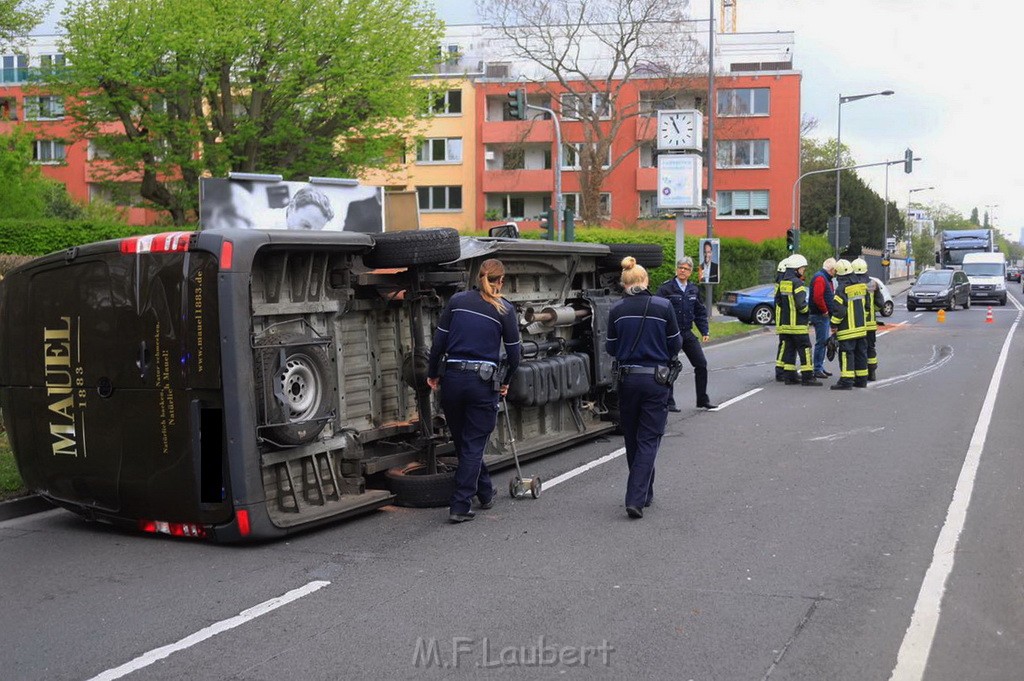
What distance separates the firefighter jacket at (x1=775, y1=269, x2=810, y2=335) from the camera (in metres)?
16.4

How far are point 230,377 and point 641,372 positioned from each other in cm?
293

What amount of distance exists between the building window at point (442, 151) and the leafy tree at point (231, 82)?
25.6 meters

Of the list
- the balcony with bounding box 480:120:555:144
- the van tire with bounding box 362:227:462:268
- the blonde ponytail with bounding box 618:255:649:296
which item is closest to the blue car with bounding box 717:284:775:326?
the blonde ponytail with bounding box 618:255:649:296

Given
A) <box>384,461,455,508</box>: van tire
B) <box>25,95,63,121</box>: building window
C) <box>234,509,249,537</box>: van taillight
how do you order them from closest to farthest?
<box>234,509,249,537</box>: van taillight → <box>384,461,455,508</box>: van tire → <box>25,95,63,121</box>: building window

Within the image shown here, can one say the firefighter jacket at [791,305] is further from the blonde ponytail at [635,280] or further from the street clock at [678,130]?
the street clock at [678,130]

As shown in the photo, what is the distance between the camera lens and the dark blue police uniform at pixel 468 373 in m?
7.95

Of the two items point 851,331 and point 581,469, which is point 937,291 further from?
point 581,469

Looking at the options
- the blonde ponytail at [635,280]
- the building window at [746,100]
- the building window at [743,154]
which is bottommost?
the blonde ponytail at [635,280]

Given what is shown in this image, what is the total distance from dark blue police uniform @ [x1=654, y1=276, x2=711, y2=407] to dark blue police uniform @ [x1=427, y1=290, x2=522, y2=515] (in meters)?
5.76

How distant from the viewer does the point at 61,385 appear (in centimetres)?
797

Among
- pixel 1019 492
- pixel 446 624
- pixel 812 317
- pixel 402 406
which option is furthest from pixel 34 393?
pixel 812 317

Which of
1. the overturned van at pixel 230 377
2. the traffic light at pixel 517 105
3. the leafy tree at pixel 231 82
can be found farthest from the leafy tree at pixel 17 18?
the overturned van at pixel 230 377

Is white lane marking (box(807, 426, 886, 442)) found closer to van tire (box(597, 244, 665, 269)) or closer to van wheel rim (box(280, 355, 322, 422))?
van tire (box(597, 244, 665, 269))

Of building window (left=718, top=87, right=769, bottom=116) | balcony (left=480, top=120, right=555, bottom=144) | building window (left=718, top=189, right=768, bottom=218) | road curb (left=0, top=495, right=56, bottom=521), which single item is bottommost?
road curb (left=0, top=495, right=56, bottom=521)
